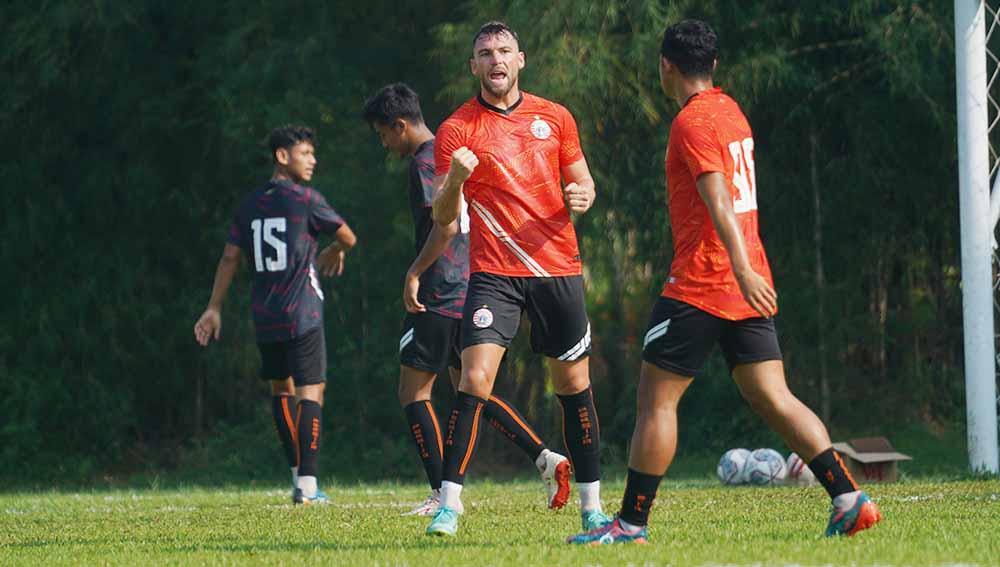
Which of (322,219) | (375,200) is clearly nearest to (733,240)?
(322,219)

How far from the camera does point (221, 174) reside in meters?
15.7

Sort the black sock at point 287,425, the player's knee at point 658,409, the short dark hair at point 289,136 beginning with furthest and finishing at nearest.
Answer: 1. the short dark hair at point 289,136
2. the black sock at point 287,425
3. the player's knee at point 658,409

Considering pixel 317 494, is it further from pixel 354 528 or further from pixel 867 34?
pixel 867 34

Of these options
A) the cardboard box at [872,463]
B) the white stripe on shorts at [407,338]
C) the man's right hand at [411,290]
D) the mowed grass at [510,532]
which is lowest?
the cardboard box at [872,463]

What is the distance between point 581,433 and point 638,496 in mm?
942

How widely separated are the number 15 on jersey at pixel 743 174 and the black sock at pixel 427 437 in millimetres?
2892

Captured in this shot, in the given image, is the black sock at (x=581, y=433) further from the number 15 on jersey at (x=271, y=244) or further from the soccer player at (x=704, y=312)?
the number 15 on jersey at (x=271, y=244)

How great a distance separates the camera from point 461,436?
585cm

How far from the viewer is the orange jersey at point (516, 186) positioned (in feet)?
19.7

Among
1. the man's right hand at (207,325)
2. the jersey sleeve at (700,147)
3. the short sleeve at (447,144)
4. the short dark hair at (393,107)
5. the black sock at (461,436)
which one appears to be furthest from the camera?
the man's right hand at (207,325)

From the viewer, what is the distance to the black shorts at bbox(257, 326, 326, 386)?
8.98 metres

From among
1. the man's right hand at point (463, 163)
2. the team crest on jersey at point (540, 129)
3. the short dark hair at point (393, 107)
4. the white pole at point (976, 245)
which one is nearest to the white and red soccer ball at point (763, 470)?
the white pole at point (976, 245)

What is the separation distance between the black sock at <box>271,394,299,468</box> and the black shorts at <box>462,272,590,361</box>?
3363 millimetres

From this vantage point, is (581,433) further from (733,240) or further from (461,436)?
(733,240)
